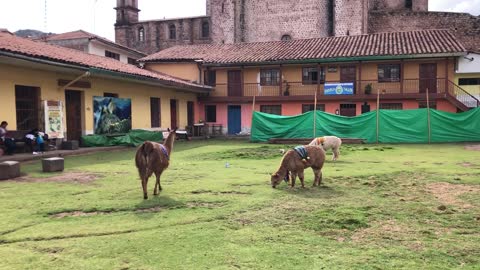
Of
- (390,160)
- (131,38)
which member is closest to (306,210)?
(390,160)

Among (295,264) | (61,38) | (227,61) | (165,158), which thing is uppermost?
(61,38)

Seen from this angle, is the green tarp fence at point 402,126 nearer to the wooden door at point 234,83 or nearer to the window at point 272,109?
the window at point 272,109

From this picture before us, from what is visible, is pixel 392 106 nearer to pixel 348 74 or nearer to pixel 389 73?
pixel 389 73

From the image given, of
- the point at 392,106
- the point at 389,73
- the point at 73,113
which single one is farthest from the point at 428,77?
the point at 73,113

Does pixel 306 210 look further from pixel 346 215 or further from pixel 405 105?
pixel 405 105

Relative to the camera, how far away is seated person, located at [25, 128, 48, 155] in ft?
49.3

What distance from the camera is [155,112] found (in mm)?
25984

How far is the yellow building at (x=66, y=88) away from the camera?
15.2 m

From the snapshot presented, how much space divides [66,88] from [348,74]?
18854 millimetres

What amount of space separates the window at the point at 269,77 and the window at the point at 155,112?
8589 mm

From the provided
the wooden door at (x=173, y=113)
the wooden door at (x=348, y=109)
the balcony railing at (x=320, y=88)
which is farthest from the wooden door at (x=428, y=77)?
the wooden door at (x=173, y=113)

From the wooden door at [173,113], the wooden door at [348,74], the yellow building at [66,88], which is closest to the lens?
the yellow building at [66,88]

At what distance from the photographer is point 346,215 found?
636 centimetres

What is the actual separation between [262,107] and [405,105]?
968 centimetres
